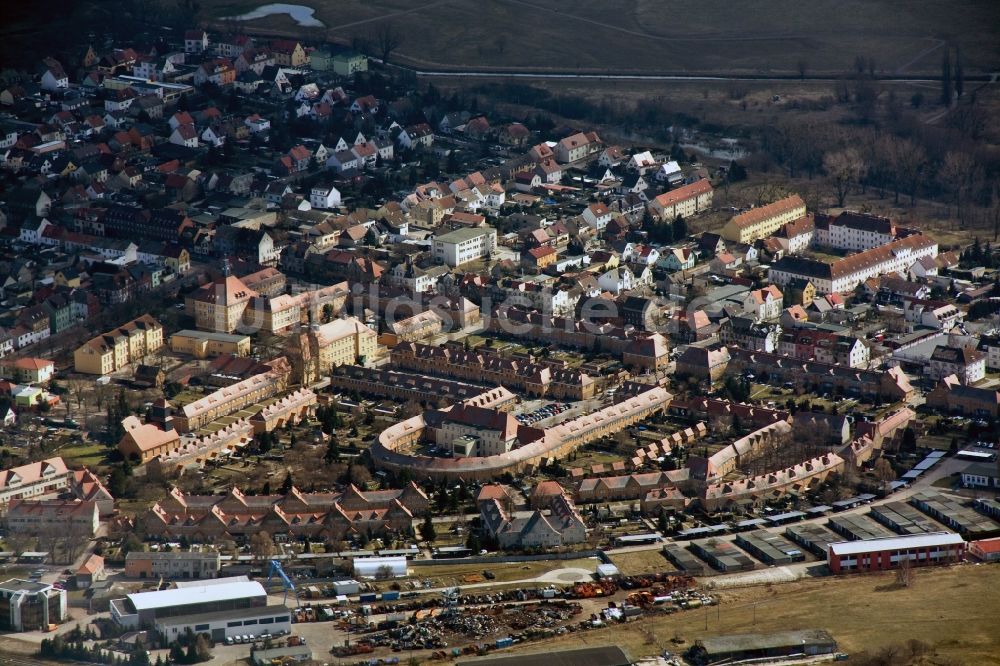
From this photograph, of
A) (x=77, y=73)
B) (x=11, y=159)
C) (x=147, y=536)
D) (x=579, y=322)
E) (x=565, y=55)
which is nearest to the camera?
(x=147, y=536)

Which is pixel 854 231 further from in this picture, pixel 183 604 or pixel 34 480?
pixel 183 604

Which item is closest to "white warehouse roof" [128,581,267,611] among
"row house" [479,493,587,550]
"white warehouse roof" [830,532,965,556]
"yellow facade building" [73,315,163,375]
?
"row house" [479,493,587,550]

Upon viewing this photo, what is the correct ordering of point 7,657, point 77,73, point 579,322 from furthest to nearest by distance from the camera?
point 77,73, point 579,322, point 7,657

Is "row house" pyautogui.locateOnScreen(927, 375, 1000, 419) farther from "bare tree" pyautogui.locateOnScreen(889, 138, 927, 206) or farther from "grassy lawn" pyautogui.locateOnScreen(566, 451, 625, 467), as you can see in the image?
"bare tree" pyautogui.locateOnScreen(889, 138, 927, 206)

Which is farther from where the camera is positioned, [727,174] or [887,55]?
[887,55]

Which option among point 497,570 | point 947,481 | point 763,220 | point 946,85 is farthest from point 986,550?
point 946,85

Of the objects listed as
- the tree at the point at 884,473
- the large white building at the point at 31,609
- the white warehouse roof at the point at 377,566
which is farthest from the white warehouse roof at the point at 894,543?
the large white building at the point at 31,609

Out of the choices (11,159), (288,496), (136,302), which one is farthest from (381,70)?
(288,496)

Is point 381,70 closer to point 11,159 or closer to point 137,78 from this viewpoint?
point 137,78
